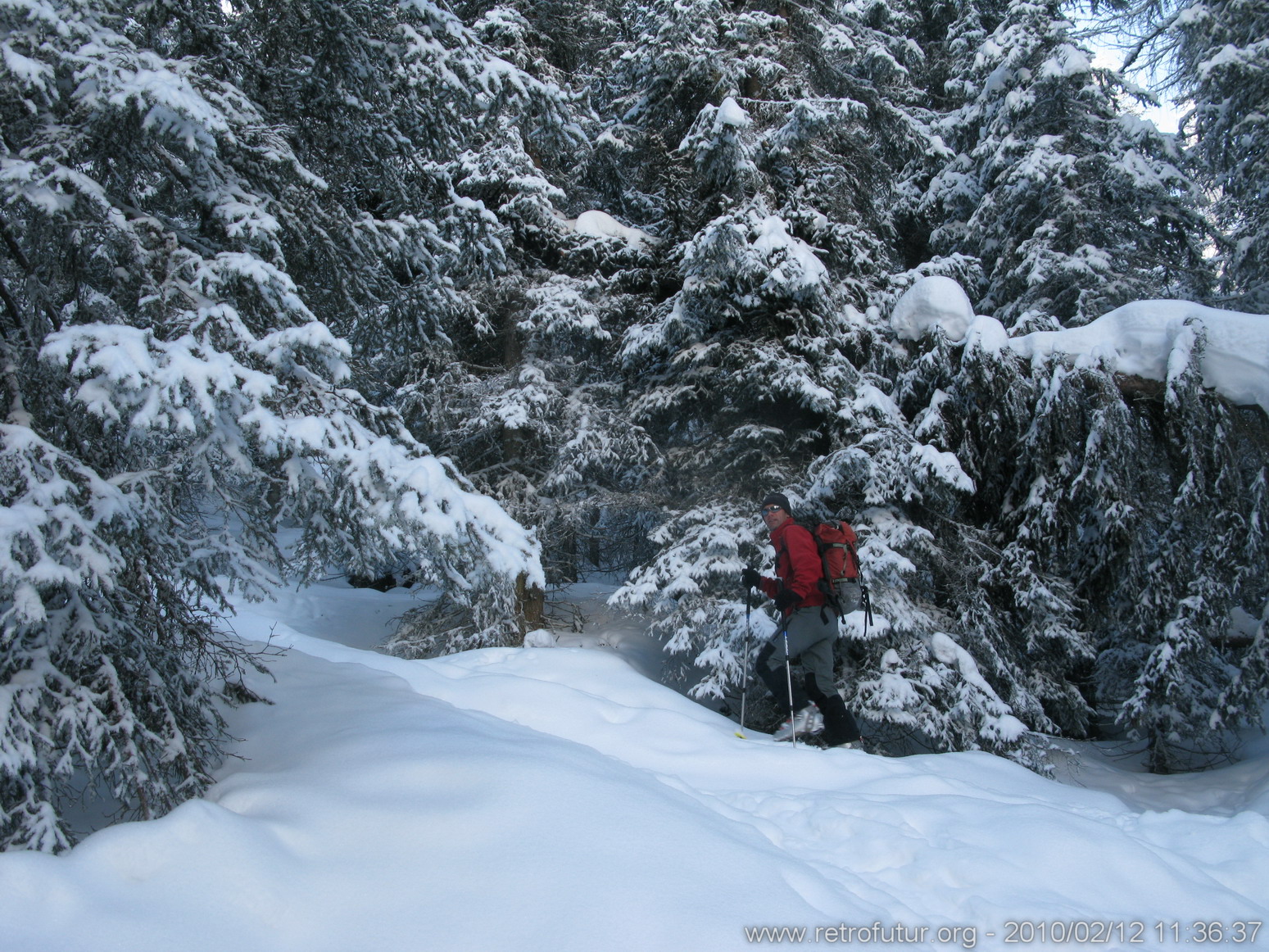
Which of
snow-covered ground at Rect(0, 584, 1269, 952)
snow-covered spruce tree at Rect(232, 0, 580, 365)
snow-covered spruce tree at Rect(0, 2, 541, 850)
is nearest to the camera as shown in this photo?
snow-covered ground at Rect(0, 584, 1269, 952)

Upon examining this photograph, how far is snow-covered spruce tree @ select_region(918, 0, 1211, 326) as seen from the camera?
10.9m

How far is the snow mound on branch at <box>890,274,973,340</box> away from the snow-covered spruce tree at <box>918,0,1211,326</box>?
351cm

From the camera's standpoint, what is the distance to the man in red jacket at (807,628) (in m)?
5.64

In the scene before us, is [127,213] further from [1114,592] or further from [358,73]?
[1114,592]

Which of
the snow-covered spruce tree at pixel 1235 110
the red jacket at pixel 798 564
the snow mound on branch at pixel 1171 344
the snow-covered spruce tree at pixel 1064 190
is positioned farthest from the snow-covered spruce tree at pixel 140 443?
the snow-covered spruce tree at pixel 1235 110

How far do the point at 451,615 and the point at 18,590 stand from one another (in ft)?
23.9

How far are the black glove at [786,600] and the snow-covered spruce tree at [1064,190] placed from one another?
7.42 m

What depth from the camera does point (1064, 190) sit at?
36.4 ft

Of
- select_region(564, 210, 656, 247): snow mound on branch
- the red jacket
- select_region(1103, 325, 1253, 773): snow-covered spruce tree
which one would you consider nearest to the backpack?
the red jacket

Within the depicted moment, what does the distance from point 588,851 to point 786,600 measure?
11.2ft

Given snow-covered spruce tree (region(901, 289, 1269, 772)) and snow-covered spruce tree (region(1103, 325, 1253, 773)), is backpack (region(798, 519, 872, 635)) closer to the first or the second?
snow-covered spruce tree (region(901, 289, 1269, 772))

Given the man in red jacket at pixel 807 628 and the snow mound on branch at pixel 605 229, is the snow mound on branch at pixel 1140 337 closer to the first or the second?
the man in red jacket at pixel 807 628

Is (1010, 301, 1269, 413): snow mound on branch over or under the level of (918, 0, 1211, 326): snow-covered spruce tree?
under

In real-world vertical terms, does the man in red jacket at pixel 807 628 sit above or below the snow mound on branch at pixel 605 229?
below
